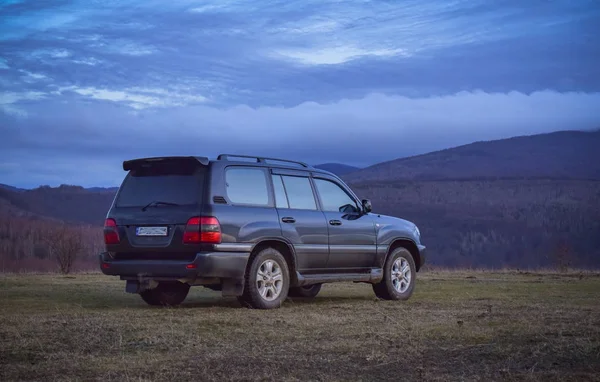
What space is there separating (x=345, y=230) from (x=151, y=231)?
2.96 meters

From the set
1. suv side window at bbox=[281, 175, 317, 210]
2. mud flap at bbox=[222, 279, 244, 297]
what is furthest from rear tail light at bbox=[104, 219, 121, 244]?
suv side window at bbox=[281, 175, 317, 210]

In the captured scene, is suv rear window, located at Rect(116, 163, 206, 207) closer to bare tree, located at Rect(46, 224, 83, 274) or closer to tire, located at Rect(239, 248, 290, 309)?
tire, located at Rect(239, 248, 290, 309)

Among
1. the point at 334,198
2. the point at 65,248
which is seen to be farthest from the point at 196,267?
the point at 65,248

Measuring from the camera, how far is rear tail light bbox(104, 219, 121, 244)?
441 inches

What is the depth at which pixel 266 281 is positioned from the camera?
11148 mm

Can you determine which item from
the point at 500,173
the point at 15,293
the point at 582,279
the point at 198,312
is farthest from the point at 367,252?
the point at 500,173

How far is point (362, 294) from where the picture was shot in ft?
47.1

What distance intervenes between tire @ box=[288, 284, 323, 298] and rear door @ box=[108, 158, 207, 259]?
10.3 ft

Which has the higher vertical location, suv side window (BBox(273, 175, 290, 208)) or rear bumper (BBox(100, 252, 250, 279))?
suv side window (BBox(273, 175, 290, 208))

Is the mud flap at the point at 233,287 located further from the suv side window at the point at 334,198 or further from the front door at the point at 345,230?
the suv side window at the point at 334,198

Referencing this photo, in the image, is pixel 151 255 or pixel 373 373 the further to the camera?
pixel 151 255

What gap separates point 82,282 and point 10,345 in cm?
895

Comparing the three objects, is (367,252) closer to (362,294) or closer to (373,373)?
(362,294)

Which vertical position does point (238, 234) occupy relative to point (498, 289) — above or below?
above
